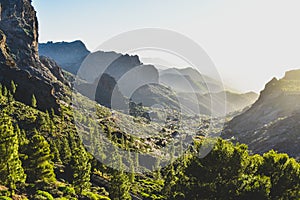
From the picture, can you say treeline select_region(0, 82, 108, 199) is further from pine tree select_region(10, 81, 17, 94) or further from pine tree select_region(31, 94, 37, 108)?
pine tree select_region(10, 81, 17, 94)

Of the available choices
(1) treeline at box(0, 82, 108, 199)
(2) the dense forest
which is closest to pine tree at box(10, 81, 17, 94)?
(1) treeline at box(0, 82, 108, 199)

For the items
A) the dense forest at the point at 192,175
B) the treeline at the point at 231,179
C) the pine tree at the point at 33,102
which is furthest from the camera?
the pine tree at the point at 33,102

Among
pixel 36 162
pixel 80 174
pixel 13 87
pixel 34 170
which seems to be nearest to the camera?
pixel 34 170

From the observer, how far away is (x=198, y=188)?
3177 centimetres

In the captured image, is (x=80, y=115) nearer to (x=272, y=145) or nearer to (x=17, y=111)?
(x=17, y=111)

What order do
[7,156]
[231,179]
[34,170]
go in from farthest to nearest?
[34,170] → [7,156] → [231,179]

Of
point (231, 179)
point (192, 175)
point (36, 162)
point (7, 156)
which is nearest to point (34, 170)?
point (36, 162)

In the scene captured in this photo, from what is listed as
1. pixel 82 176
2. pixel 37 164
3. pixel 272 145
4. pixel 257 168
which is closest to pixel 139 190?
pixel 82 176

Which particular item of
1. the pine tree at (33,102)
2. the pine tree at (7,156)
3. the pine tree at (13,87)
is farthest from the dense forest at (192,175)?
the pine tree at (13,87)

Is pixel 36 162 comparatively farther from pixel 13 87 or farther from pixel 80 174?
pixel 13 87

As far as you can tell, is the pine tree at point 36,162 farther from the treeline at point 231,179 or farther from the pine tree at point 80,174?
the treeline at point 231,179

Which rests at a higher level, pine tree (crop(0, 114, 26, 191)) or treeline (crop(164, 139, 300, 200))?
pine tree (crop(0, 114, 26, 191))

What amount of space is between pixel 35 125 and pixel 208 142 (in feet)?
361

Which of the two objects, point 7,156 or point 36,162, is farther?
point 36,162
